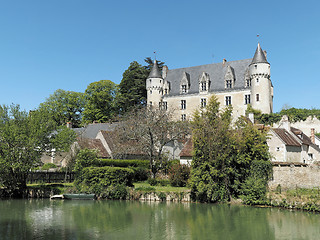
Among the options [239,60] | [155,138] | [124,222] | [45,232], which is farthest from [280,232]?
[239,60]

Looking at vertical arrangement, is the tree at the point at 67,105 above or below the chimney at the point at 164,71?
below

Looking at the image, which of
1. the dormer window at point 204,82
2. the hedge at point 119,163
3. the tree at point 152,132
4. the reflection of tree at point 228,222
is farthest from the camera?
the dormer window at point 204,82

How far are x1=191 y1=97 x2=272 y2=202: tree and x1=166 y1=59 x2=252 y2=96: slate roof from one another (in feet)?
73.3

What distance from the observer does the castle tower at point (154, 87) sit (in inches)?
1935

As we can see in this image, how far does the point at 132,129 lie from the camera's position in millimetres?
31359

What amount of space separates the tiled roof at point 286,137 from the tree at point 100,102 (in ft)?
97.1

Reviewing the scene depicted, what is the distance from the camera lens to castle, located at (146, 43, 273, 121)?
137 ft

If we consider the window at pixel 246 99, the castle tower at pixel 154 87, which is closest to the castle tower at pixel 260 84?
the window at pixel 246 99

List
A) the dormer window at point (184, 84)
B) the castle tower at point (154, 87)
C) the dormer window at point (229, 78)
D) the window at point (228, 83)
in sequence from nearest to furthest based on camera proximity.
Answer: the dormer window at point (229, 78)
the window at point (228, 83)
the dormer window at point (184, 84)
the castle tower at point (154, 87)

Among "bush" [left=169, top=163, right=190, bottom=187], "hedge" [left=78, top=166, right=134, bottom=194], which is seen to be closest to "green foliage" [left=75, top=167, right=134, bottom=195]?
"hedge" [left=78, top=166, right=134, bottom=194]

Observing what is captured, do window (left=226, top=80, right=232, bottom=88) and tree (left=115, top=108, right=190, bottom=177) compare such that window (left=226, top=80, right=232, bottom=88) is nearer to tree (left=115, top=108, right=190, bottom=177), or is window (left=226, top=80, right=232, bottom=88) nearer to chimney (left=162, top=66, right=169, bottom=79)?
→ chimney (left=162, top=66, right=169, bottom=79)

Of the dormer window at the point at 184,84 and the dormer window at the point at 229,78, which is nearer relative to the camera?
the dormer window at the point at 229,78

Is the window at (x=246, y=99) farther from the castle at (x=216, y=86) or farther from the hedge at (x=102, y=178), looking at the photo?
the hedge at (x=102, y=178)

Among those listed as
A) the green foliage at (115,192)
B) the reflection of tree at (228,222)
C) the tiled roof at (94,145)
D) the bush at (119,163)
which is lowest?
the reflection of tree at (228,222)
